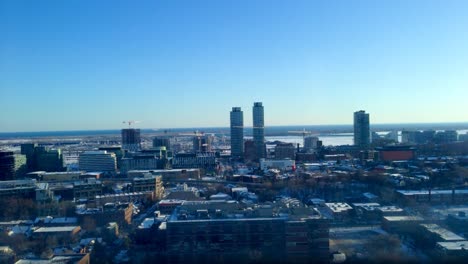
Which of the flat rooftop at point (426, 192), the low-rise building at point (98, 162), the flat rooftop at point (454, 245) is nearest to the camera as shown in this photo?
the flat rooftop at point (454, 245)

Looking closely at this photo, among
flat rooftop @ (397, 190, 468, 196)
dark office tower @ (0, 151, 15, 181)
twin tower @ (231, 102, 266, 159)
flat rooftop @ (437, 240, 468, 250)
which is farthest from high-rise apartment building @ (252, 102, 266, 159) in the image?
flat rooftop @ (437, 240, 468, 250)

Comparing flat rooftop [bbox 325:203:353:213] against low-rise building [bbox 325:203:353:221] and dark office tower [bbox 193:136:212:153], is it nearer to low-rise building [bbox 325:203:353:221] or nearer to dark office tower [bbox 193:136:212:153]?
low-rise building [bbox 325:203:353:221]

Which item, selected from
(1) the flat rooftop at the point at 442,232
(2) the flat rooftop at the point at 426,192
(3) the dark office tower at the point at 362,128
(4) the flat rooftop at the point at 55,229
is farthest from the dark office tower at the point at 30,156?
(3) the dark office tower at the point at 362,128

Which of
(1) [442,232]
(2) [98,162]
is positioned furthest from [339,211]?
(2) [98,162]

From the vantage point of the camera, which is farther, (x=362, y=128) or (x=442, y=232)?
(x=362, y=128)

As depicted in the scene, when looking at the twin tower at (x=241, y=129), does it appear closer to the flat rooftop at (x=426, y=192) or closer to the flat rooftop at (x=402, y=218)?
the flat rooftop at (x=426, y=192)

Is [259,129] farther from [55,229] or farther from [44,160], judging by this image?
[55,229]
